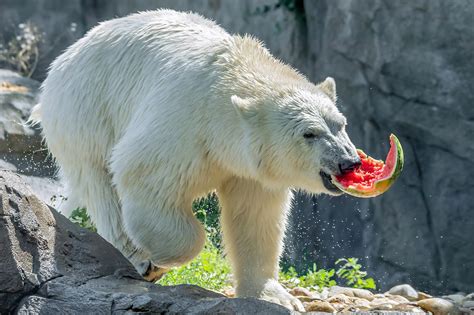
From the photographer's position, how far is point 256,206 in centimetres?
518

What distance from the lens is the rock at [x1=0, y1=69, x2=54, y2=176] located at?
9273 millimetres

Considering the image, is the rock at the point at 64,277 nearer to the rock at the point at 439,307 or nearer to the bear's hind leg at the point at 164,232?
the bear's hind leg at the point at 164,232

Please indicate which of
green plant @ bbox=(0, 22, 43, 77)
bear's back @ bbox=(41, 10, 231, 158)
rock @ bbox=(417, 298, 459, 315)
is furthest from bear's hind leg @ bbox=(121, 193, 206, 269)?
green plant @ bbox=(0, 22, 43, 77)

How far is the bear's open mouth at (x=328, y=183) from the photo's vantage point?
4.57 meters

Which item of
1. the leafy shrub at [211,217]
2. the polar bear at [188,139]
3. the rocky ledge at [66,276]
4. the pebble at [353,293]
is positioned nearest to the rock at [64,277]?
the rocky ledge at [66,276]

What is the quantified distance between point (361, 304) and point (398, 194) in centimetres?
250

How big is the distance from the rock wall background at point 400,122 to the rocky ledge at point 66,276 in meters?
3.47

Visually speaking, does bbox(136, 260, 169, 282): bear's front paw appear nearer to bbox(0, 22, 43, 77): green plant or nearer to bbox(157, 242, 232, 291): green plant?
bbox(157, 242, 232, 291): green plant

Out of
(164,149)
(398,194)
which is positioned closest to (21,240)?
(164,149)

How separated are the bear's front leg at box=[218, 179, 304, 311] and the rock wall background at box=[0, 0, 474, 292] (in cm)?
265

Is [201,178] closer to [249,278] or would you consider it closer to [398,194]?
[249,278]

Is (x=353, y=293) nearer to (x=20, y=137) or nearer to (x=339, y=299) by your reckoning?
Answer: (x=339, y=299)

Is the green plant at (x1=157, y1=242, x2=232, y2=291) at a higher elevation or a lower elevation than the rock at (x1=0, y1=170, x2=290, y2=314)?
lower

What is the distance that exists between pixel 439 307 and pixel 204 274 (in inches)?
67.6
